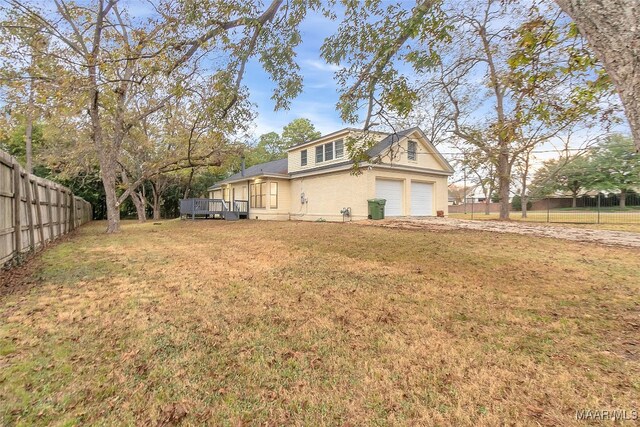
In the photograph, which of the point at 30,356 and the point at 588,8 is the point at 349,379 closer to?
the point at 30,356

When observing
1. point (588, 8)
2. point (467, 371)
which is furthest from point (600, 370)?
point (588, 8)

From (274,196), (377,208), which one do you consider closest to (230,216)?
(274,196)

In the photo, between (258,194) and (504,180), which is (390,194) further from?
(258,194)

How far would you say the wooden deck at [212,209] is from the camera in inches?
787

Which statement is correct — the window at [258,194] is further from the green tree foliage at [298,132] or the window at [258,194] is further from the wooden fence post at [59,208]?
the green tree foliage at [298,132]

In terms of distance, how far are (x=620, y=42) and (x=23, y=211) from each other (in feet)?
30.1

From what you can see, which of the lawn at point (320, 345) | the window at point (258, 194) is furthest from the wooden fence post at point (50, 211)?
the window at point (258, 194)

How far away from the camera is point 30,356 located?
2531mm

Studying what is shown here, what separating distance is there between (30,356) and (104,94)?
12136mm

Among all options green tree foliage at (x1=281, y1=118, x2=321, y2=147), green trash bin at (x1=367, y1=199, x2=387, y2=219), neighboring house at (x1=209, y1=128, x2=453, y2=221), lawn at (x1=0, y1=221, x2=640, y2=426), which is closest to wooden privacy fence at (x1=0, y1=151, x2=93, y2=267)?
lawn at (x1=0, y1=221, x2=640, y2=426)

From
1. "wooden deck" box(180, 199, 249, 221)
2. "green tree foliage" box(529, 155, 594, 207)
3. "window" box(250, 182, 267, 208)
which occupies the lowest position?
"wooden deck" box(180, 199, 249, 221)

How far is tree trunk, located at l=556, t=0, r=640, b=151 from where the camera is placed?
1.94 metres

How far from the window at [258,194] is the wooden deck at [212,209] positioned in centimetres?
69

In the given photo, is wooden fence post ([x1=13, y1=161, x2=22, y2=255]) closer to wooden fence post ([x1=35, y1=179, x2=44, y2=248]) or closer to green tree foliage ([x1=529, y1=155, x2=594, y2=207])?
wooden fence post ([x1=35, y1=179, x2=44, y2=248])
